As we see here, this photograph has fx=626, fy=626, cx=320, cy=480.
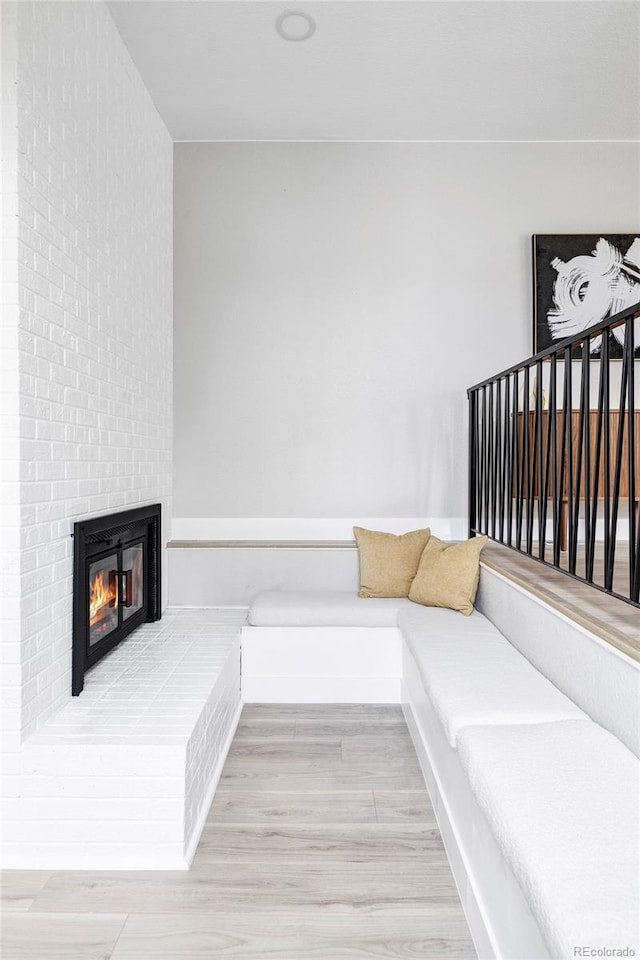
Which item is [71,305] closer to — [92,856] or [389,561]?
[92,856]

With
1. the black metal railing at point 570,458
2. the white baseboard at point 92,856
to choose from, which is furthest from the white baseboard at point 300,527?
the white baseboard at point 92,856

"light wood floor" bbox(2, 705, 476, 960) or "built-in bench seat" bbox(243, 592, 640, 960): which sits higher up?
"built-in bench seat" bbox(243, 592, 640, 960)

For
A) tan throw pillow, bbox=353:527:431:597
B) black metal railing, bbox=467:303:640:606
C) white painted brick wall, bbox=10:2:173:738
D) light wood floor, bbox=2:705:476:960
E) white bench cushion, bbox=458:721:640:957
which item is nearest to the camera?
white bench cushion, bbox=458:721:640:957

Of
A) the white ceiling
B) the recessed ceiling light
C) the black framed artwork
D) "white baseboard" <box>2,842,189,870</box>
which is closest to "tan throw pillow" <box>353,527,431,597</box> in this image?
the black framed artwork

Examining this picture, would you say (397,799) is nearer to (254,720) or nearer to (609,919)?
(254,720)

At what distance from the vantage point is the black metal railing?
1.83 meters

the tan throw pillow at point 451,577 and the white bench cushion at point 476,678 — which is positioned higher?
the tan throw pillow at point 451,577

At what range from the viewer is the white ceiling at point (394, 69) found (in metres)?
2.73

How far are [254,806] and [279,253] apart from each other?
3078 millimetres

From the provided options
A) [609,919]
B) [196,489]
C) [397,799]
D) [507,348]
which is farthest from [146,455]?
[609,919]

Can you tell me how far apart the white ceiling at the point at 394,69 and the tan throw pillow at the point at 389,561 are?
2378mm

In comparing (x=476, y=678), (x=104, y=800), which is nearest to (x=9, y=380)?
(x=104, y=800)

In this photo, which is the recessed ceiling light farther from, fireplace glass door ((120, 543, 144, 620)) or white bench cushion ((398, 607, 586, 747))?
white bench cushion ((398, 607, 586, 747))

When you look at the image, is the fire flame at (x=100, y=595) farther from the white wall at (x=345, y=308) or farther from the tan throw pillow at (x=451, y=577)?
the tan throw pillow at (x=451, y=577)
